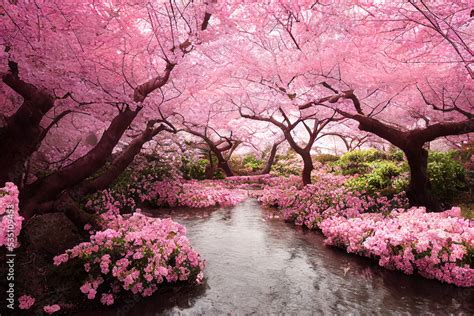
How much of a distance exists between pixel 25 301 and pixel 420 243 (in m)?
6.69

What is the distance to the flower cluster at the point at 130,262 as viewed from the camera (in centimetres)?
531

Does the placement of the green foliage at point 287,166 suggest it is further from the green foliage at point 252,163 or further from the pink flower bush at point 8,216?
the pink flower bush at point 8,216

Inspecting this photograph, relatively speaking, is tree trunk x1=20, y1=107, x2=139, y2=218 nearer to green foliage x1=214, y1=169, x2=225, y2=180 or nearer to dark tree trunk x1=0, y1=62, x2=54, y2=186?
dark tree trunk x1=0, y1=62, x2=54, y2=186

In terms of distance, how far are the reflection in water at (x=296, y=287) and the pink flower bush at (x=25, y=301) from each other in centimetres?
94

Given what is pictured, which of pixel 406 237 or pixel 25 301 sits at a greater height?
pixel 406 237

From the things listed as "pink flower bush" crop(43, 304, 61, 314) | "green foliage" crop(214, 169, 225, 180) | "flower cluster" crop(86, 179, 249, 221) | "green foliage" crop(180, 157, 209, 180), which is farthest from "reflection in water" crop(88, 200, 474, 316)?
"green foliage" crop(214, 169, 225, 180)

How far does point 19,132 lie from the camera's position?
571cm

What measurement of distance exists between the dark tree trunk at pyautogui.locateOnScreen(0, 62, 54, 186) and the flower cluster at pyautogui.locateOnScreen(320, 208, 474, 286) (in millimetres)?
6856

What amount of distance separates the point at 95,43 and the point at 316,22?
20.6ft

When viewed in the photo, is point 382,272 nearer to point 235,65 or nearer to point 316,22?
point 316,22

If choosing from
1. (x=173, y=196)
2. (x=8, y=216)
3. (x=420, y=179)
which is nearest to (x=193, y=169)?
(x=173, y=196)

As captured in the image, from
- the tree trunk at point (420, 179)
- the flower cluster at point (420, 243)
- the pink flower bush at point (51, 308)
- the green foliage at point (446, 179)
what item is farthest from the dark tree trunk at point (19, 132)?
the green foliage at point (446, 179)

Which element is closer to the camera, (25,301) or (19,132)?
(25,301)

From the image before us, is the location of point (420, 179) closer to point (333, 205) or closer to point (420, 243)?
point (333, 205)
